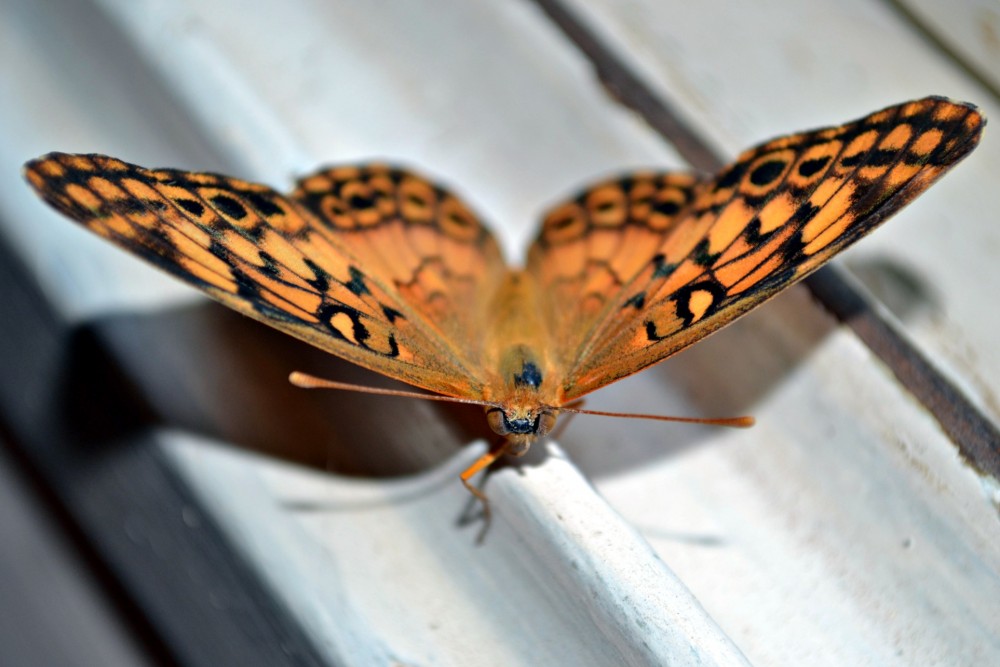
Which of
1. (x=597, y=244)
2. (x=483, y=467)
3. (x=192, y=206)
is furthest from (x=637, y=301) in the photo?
(x=192, y=206)

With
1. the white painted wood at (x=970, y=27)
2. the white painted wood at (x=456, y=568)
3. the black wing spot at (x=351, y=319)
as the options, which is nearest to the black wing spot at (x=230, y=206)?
the black wing spot at (x=351, y=319)

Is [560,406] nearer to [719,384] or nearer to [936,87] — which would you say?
[719,384]

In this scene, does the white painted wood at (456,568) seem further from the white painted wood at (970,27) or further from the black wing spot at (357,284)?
the white painted wood at (970,27)

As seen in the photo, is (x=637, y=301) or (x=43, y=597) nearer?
(x=637, y=301)

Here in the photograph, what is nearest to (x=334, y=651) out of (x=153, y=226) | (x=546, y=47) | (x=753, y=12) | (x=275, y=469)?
(x=275, y=469)

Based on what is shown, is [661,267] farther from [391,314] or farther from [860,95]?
[860,95]

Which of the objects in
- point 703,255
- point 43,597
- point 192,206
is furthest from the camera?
point 43,597
